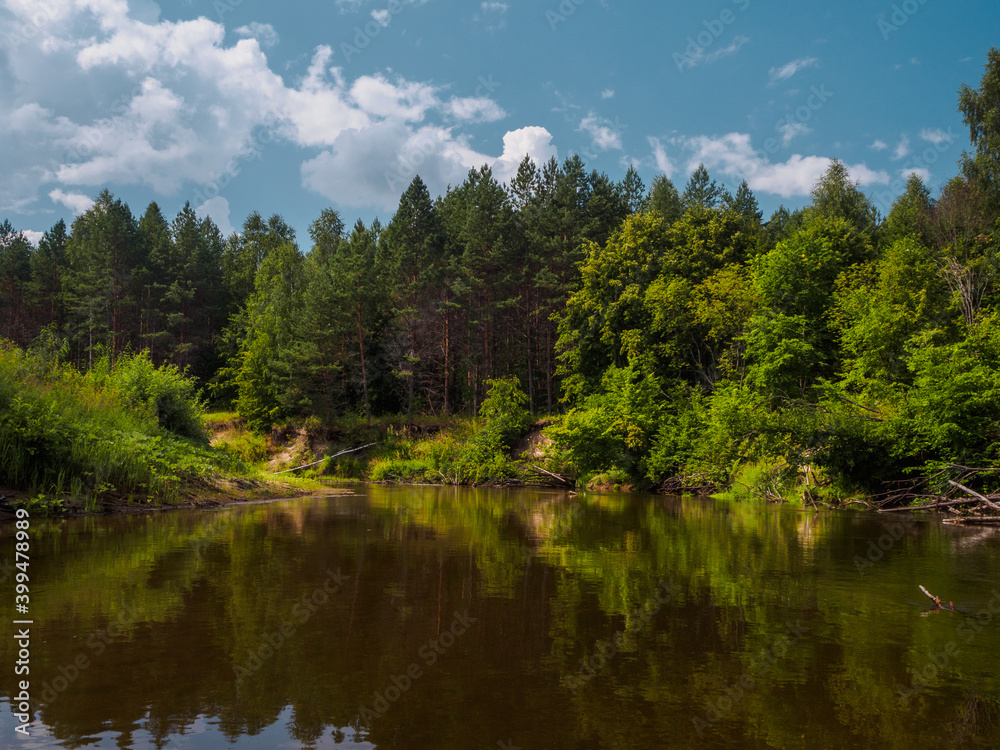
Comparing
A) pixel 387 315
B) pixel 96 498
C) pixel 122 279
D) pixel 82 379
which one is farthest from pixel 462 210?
pixel 96 498

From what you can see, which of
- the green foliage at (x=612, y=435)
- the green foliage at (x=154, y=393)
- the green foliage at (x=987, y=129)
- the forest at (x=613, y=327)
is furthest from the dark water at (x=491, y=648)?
the green foliage at (x=987, y=129)

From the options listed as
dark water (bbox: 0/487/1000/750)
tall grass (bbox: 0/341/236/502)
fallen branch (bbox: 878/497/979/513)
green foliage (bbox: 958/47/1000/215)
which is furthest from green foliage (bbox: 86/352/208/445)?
green foliage (bbox: 958/47/1000/215)

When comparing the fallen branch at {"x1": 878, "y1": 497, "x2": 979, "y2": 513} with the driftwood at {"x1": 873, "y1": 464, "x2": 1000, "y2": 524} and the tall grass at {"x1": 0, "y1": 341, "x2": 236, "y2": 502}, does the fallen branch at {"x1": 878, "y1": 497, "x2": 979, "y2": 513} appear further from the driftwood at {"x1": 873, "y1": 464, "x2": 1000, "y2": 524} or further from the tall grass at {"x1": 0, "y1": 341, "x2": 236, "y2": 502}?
the tall grass at {"x1": 0, "y1": 341, "x2": 236, "y2": 502}

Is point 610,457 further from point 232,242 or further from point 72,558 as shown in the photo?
point 232,242

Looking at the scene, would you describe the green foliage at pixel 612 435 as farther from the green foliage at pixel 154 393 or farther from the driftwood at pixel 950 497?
the green foliage at pixel 154 393

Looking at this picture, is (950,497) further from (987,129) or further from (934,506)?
(987,129)

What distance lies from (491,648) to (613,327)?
1224 inches

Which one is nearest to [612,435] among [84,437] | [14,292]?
[84,437]

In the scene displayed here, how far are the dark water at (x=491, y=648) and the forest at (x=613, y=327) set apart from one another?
21.0 feet

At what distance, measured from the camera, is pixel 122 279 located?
170 feet

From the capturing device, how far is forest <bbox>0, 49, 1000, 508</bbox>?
16812 millimetres

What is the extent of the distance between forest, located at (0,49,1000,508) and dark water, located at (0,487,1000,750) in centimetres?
641

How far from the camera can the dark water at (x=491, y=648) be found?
104 inches

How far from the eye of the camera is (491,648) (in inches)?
146
